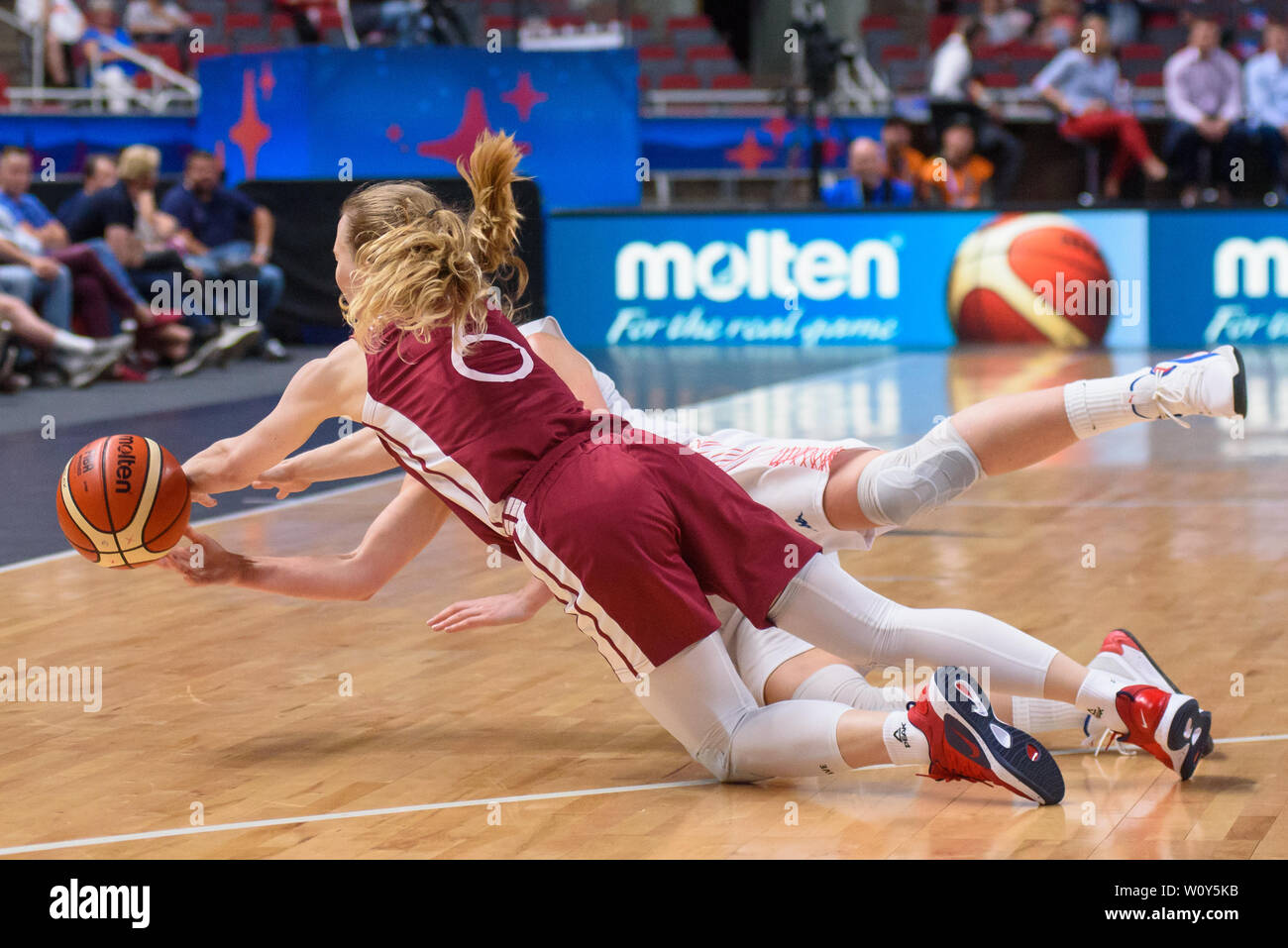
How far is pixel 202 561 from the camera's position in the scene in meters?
4.00

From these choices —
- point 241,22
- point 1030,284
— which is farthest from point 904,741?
point 241,22

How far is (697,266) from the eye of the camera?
14.9 meters

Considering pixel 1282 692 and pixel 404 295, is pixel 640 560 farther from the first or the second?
pixel 1282 692

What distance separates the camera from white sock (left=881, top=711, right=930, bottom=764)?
11.5 ft

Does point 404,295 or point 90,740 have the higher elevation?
point 404,295

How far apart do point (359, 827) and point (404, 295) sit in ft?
3.50

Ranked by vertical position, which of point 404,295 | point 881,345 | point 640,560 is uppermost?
point 404,295

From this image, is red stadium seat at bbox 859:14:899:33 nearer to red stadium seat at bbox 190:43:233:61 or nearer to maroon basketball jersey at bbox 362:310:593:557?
red stadium seat at bbox 190:43:233:61

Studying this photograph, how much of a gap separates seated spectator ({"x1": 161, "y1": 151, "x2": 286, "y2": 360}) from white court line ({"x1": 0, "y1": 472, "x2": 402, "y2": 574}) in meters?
5.25

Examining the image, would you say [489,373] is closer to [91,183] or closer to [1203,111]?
[91,183]

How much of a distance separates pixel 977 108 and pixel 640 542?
1261 cm

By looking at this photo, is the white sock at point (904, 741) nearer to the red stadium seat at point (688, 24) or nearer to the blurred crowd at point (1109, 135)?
the blurred crowd at point (1109, 135)
